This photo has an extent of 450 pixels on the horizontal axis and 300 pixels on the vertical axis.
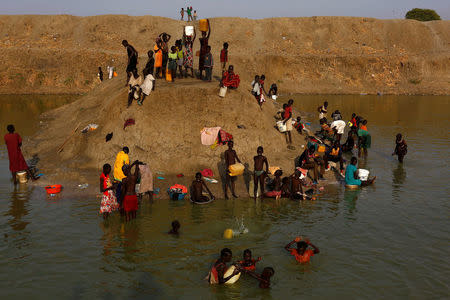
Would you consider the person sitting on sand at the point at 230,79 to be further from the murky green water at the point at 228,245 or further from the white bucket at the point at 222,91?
the murky green water at the point at 228,245

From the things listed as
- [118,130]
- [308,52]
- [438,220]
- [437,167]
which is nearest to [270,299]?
[438,220]

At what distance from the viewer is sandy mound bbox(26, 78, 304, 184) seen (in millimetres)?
14156

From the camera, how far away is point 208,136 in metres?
14.5

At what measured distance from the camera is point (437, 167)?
642 inches

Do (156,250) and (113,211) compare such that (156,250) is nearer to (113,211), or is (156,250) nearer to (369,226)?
(113,211)

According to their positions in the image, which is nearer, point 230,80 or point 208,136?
point 208,136

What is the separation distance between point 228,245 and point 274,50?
2137 inches

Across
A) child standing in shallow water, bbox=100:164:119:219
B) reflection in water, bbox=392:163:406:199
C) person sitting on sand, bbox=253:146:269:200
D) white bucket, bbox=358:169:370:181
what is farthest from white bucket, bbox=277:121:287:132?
child standing in shallow water, bbox=100:164:119:219

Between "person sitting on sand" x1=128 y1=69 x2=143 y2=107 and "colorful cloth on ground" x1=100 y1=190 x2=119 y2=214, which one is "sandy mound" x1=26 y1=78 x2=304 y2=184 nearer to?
"person sitting on sand" x1=128 y1=69 x2=143 y2=107

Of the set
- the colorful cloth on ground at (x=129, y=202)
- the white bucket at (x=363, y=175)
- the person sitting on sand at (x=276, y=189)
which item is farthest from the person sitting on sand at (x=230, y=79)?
the colorful cloth on ground at (x=129, y=202)

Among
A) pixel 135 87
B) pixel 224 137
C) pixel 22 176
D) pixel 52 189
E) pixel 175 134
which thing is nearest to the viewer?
pixel 52 189

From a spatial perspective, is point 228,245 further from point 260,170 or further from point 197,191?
point 260,170

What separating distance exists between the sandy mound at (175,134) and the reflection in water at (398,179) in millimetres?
3909

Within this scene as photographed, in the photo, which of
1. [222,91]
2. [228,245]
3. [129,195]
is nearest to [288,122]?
[222,91]
